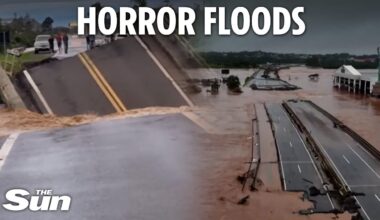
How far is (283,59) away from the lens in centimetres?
284

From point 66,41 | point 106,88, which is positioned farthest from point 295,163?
point 66,41

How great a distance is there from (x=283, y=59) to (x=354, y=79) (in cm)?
32

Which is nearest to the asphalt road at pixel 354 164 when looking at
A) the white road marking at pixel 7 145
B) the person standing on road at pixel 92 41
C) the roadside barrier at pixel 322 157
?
the roadside barrier at pixel 322 157

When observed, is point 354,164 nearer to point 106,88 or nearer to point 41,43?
point 106,88

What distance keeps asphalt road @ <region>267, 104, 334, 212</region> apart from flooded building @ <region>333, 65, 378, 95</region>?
0.30m

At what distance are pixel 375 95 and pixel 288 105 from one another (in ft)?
1.30

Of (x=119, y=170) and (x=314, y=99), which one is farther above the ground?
(x=314, y=99)

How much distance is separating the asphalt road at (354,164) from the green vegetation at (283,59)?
311 millimetres

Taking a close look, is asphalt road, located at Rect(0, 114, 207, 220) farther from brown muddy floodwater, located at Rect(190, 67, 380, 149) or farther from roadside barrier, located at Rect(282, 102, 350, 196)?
roadside barrier, located at Rect(282, 102, 350, 196)

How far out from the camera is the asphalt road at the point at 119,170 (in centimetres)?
292

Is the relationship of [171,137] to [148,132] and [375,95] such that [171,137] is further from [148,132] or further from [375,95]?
[375,95]

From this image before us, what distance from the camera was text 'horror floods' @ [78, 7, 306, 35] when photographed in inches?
112

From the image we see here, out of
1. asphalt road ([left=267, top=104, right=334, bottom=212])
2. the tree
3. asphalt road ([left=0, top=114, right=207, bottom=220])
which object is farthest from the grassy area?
asphalt road ([left=267, top=104, right=334, bottom=212])

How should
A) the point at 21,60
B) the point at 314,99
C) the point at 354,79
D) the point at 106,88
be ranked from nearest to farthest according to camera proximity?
the point at 354,79, the point at 314,99, the point at 21,60, the point at 106,88
